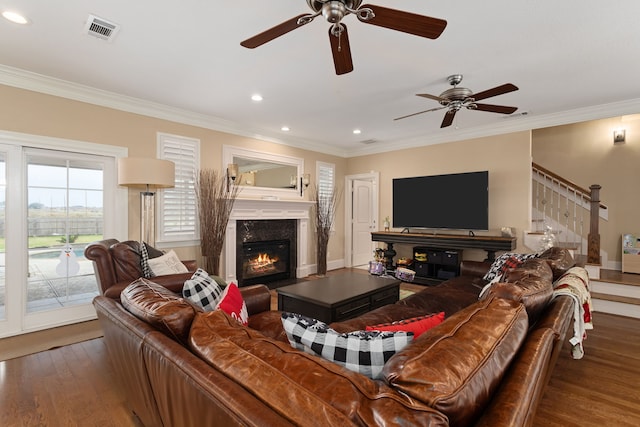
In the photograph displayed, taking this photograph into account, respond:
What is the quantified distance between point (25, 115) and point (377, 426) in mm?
4231

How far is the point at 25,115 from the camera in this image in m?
3.17

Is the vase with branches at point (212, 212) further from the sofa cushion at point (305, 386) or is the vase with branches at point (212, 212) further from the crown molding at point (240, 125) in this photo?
the sofa cushion at point (305, 386)

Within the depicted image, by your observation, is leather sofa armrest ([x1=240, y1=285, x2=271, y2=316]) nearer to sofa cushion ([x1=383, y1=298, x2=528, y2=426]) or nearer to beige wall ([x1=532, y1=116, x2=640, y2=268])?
sofa cushion ([x1=383, y1=298, x2=528, y2=426])

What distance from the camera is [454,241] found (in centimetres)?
480

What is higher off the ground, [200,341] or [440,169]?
[440,169]

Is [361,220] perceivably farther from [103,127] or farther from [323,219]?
[103,127]

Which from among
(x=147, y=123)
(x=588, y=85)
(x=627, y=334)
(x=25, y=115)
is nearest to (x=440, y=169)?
(x=588, y=85)

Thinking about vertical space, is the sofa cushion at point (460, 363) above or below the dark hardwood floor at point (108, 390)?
above

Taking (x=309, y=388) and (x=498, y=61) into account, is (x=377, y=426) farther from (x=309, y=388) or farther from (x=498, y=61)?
(x=498, y=61)

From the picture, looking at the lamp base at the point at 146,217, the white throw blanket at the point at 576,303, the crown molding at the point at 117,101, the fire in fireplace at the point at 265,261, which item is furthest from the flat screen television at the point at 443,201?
the lamp base at the point at 146,217

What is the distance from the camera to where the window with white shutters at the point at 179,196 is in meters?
4.13

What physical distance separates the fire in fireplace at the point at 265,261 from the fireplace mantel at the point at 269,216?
23 cm

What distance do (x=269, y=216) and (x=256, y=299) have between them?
2900 mm

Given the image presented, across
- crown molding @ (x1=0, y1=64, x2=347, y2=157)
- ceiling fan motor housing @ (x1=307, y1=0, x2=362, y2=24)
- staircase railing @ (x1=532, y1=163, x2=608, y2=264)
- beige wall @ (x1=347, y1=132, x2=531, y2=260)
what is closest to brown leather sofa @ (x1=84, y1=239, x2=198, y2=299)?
crown molding @ (x1=0, y1=64, x2=347, y2=157)
